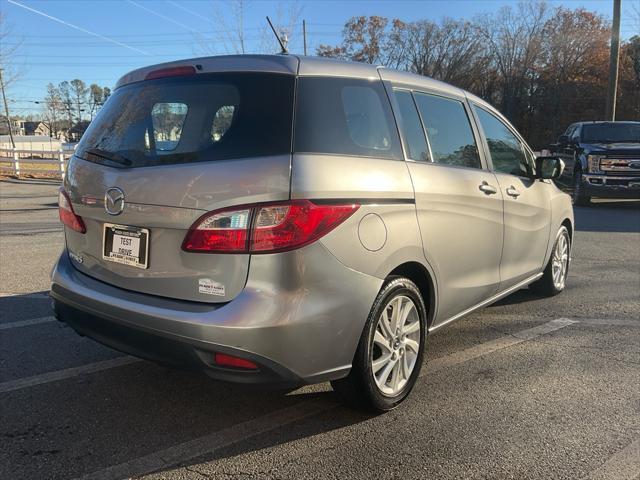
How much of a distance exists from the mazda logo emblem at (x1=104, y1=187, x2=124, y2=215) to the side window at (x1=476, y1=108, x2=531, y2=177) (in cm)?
279

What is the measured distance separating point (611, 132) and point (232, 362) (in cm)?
1439

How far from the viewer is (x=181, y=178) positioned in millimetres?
2607

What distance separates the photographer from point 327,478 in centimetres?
254

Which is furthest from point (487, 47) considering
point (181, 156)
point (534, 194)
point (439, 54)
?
point (181, 156)

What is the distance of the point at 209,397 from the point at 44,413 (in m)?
0.90

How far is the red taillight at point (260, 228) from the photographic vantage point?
2492mm

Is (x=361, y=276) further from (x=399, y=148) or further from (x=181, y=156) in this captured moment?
(x=181, y=156)

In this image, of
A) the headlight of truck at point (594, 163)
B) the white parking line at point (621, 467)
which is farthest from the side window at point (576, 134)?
the white parking line at point (621, 467)

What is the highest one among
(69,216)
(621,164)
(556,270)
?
(621,164)

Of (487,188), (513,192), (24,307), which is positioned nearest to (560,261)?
(513,192)

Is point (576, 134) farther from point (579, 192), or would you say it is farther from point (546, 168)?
point (546, 168)

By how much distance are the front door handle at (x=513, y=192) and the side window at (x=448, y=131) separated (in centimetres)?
40

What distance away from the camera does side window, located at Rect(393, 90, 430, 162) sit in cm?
327

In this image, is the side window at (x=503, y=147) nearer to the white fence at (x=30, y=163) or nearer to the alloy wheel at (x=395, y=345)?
the alloy wheel at (x=395, y=345)
